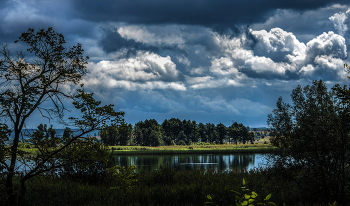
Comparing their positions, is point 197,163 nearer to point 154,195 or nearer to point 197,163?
point 197,163

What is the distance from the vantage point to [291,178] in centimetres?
1166

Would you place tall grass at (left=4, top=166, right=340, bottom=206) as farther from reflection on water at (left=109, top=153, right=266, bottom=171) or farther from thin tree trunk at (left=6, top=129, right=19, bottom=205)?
reflection on water at (left=109, top=153, right=266, bottom=171)

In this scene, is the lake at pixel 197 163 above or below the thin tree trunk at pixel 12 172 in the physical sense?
below

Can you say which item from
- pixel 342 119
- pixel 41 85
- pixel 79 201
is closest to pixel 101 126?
pixel 41 85

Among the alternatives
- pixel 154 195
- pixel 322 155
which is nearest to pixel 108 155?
pixel 154 195

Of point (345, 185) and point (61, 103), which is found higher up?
point (61, 103)

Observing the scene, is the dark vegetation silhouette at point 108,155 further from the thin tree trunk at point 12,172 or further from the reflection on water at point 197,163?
the reflection on water at point 197,163

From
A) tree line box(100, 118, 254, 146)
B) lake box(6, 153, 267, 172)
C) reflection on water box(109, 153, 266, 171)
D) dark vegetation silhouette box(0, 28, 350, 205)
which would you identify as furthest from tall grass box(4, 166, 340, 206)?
tree line box(100, 118, 254, 146)

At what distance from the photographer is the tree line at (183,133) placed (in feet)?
448

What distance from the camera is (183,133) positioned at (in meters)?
156

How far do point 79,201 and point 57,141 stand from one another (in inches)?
119

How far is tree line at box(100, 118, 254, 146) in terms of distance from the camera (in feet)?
448

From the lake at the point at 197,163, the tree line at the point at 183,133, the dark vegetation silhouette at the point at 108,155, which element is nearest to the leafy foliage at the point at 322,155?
the dark vegetation silhouette at the point at 108,155

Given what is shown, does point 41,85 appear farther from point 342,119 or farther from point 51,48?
point 342,119
